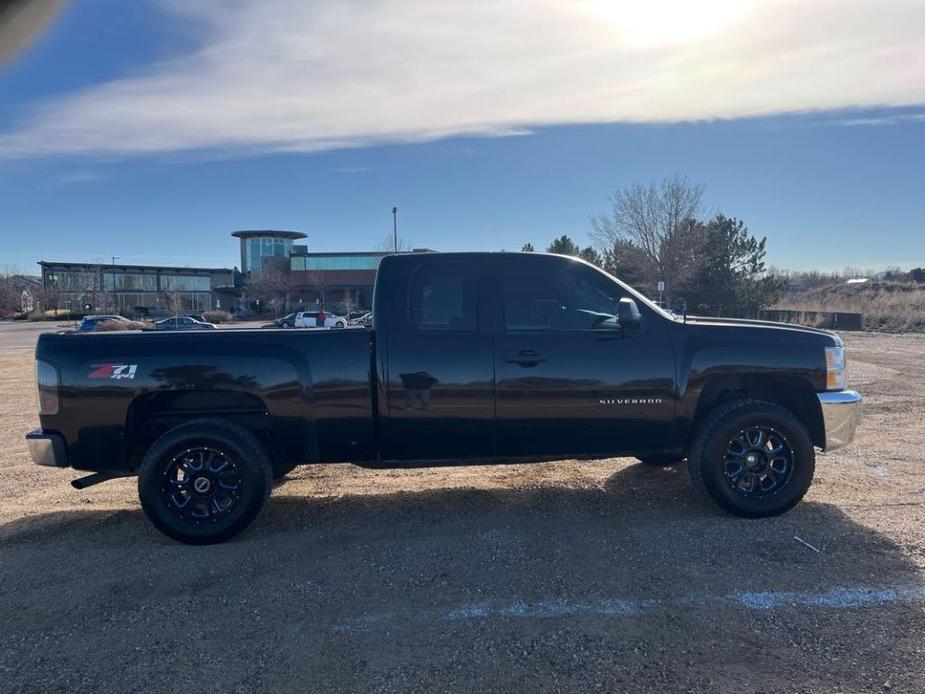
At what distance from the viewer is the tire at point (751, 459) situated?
4.57m

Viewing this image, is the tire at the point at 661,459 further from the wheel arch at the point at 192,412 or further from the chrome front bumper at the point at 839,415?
the wheel arch at the point at 192,412

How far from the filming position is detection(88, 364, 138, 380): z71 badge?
4.33m

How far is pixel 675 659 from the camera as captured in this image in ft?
9.59

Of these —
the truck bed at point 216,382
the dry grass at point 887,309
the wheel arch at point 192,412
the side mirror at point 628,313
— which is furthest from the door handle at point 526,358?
the dry grass at point 887,309

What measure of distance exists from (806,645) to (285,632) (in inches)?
102

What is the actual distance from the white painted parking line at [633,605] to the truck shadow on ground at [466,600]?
14 millimetres

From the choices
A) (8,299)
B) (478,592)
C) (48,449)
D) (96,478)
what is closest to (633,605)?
(478,592)

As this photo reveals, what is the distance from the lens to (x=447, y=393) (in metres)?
4.48

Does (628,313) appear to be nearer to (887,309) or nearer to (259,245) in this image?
(887,309)

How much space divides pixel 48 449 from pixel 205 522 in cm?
121

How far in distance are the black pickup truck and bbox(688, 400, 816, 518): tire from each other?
0.4 inches

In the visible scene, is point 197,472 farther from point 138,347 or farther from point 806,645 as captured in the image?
point 806,645

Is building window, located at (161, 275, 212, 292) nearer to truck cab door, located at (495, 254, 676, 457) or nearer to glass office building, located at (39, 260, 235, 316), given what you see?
glass office building, located at (39, 260, 235, 316)

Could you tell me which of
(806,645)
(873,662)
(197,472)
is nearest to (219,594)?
(197,472)
